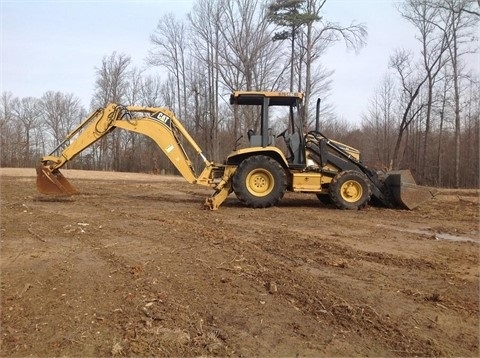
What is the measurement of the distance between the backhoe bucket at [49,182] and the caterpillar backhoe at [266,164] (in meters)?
0.02

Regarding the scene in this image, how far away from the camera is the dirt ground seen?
333 centimetres

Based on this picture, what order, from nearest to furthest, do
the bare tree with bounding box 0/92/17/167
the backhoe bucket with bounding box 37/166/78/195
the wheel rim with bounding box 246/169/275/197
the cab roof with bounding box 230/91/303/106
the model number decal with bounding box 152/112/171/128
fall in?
the wheel rim with bounding box 246/169/275/197 → the backhoe bucket with bounding box 37/166/78/195 → the cab roof with bounding box 230/91/303/106 → the model number decal with bounding box 152/112/171/128 → the bare tree with bounding box 0/92/17/167

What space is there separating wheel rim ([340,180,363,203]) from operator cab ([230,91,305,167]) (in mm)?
1209

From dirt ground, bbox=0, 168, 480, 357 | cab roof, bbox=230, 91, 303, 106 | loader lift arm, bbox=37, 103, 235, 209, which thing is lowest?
dirt ground, bbox=0, 168, 480, 357

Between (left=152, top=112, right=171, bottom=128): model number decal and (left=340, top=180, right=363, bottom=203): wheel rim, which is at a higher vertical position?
(left=152, top=112, right=171, bottom=128): model number decal

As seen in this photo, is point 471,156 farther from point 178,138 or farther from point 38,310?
point 38,310

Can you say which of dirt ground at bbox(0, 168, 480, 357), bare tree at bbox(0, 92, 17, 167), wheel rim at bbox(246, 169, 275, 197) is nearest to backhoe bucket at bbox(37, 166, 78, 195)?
dirt ground at bbox(0, 168, 480, 357)

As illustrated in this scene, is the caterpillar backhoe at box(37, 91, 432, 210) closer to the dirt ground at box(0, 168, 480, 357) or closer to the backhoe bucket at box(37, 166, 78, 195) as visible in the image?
the backhoe bucket at box(37, 166, 78, 195)

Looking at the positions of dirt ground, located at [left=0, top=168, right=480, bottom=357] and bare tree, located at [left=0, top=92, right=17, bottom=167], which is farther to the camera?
bare tree, located at [left=0, top=92, right=17, bottom=167]

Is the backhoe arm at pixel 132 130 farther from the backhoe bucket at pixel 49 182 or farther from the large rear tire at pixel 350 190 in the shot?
the large rear tire at pixel 350 190

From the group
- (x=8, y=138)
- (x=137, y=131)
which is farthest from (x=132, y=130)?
(x=8, y=138)

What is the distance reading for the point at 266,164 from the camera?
10.4 metres

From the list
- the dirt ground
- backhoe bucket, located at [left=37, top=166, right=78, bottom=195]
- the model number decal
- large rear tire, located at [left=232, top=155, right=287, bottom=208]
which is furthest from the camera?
the model number decal

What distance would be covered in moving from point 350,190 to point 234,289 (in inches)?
275
